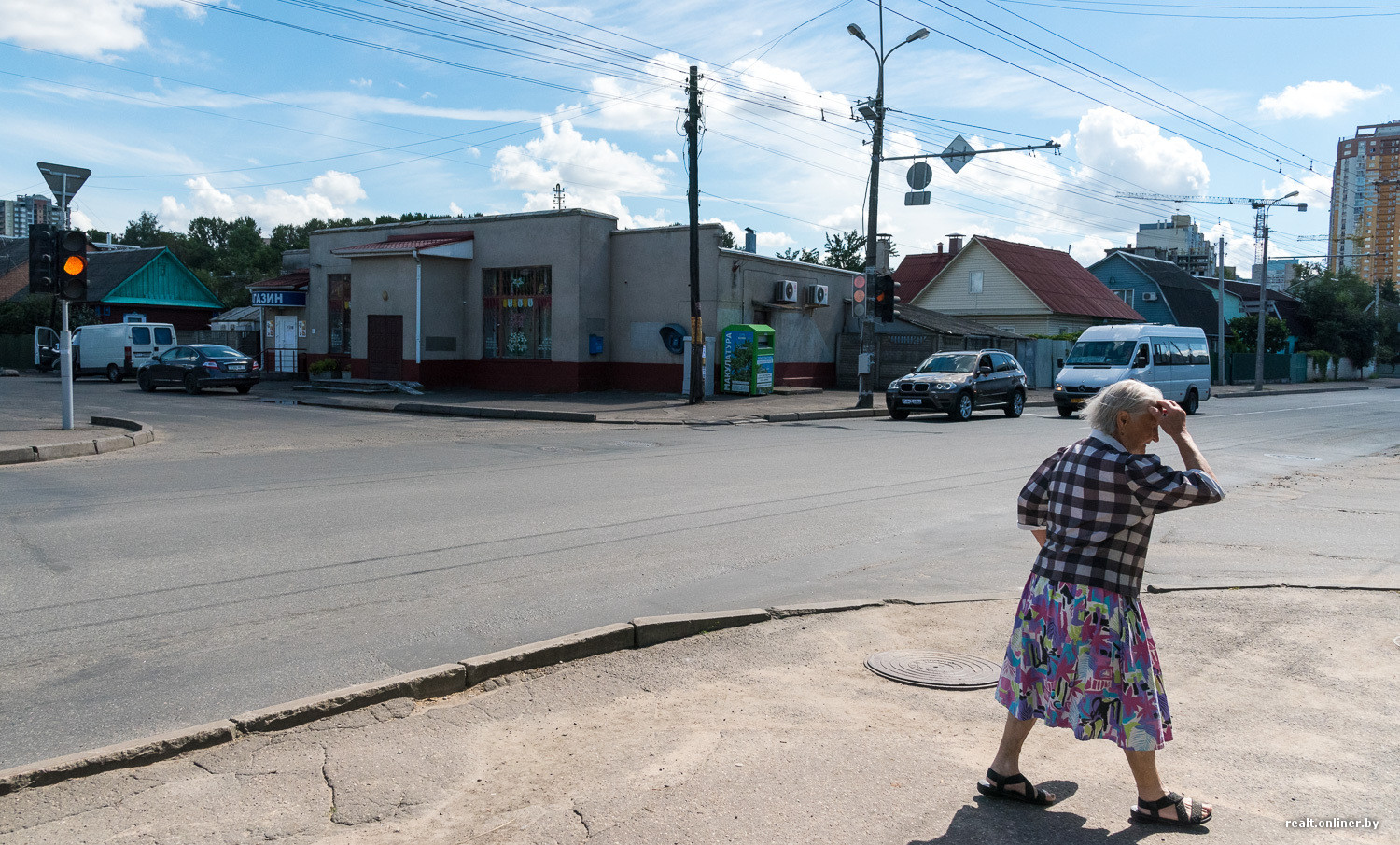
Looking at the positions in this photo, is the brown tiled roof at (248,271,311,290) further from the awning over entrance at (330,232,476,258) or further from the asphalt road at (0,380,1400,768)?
the asphalt road at (0,380,1400,768)

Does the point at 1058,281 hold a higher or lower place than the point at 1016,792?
higher

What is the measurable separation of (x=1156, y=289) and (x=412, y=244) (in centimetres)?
4569

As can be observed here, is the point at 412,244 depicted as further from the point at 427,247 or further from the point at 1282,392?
the point at 1282,392

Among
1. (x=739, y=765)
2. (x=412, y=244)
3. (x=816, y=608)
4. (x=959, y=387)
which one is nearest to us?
(x=739, y=765)

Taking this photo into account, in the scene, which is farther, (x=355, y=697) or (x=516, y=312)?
(x=516, y=312)

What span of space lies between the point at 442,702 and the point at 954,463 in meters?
11.0

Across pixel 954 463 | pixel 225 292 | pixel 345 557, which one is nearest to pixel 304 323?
pixel 954 463

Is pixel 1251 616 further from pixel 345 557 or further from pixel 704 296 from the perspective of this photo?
pixel 704 296

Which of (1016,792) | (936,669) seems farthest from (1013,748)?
(936,669)

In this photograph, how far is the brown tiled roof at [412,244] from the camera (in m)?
30.9

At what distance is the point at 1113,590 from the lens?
355cm

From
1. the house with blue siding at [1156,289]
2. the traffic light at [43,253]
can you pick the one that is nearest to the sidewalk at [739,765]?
the traffic light at [43,253]

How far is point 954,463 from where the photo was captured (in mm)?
14555

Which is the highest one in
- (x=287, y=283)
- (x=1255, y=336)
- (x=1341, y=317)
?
(x=1341, y=317)
